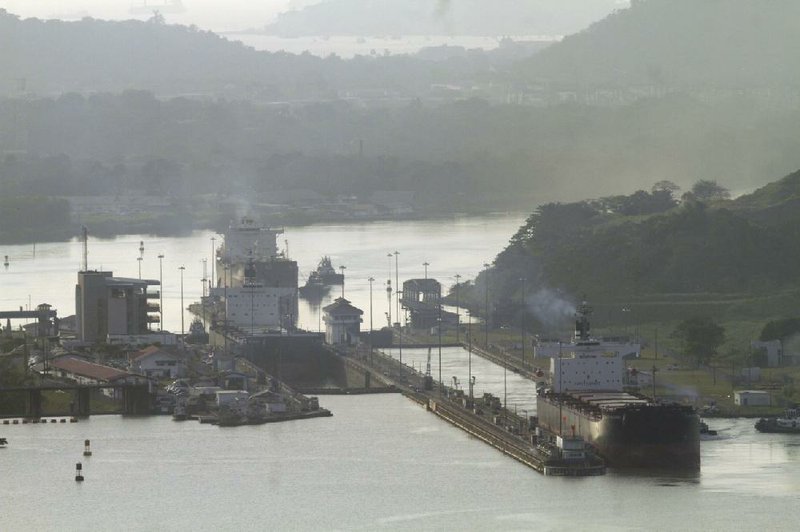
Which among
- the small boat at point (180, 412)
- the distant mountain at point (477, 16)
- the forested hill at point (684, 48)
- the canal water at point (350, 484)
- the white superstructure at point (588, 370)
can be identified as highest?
the distant mountain at point (477, 16)

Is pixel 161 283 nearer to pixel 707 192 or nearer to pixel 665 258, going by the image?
pixel 665 258

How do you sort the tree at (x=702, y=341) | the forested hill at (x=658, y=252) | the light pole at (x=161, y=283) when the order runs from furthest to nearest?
1. the forested hill at (x=658, y=252)
2. the light pole at (x=161, y=283)
3. the tree at (x=702, y=341)

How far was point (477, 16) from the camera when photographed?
340 feet

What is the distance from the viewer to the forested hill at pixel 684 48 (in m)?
86.8

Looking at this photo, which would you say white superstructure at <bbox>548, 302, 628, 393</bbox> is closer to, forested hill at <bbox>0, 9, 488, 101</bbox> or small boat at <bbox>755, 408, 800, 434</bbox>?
small boat at <bbox>755, 408, 800, 434</bbox>

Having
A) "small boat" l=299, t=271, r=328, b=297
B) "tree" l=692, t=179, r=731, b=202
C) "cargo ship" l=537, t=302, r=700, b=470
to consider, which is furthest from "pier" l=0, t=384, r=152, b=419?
"tree" l=692, t=179, r=731, b=202

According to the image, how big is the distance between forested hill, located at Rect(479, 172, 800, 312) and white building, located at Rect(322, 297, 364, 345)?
14.9 feet

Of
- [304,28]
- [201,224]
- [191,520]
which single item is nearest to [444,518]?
[191,520]

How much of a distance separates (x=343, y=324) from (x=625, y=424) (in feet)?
37.0

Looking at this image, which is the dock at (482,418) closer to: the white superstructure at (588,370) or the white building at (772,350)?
the white superstructure at (588,370)

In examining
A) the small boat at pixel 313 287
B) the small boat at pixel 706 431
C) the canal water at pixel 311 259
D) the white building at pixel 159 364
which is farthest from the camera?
the small boat at pixel 313 287

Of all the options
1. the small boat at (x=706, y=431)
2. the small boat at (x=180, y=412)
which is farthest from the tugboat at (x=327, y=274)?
the small boat at (x=706, y=431)

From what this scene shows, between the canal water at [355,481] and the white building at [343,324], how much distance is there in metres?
4.78

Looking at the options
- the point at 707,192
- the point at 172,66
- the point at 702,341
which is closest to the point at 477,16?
the point at 172,66
